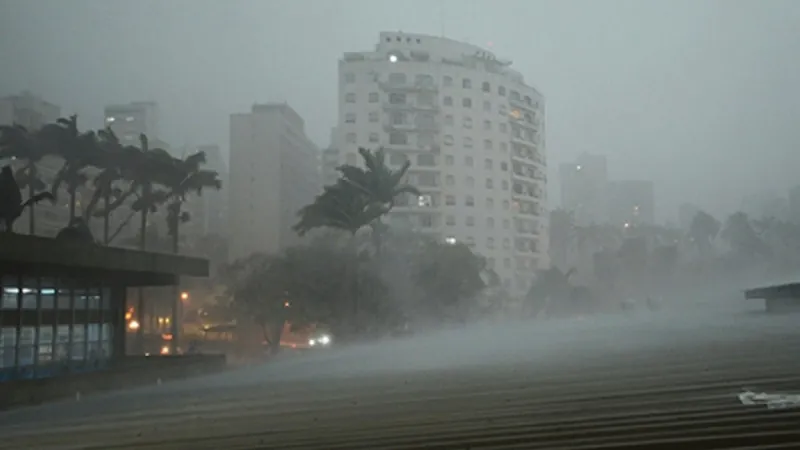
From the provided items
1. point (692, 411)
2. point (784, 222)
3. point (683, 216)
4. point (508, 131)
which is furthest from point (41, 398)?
point (683, 216)

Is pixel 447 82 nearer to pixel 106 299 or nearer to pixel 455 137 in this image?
pixel 455 137

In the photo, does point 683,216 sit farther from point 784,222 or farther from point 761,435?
point 761,435

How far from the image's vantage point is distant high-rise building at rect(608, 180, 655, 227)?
493ft

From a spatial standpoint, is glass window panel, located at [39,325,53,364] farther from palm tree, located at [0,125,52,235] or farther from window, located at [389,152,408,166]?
window, located at [389,152,408,166]

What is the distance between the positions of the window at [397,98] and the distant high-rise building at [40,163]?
98.7 ft

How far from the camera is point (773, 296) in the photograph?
87.9 feet

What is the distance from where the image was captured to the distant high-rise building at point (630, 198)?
150375 millimetres

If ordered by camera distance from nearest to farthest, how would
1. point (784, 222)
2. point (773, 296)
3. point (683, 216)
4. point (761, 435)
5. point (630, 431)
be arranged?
point (761, 435)
point (630, 431)
point (773, 296)
point (784, 222)
point (683, 216)

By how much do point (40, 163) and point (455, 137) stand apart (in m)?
39.4

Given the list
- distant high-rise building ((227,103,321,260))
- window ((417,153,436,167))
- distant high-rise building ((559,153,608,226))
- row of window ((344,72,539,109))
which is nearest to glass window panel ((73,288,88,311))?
distant high-rise building ((227,103,321,260))

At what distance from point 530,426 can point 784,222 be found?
83762 mm

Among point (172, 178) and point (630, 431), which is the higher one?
point (172, 178)

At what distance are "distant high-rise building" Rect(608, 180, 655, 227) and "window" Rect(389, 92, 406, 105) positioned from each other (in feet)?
268

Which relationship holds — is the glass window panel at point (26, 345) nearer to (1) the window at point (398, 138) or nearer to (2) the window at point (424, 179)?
(1) the window at point (398, 138)
